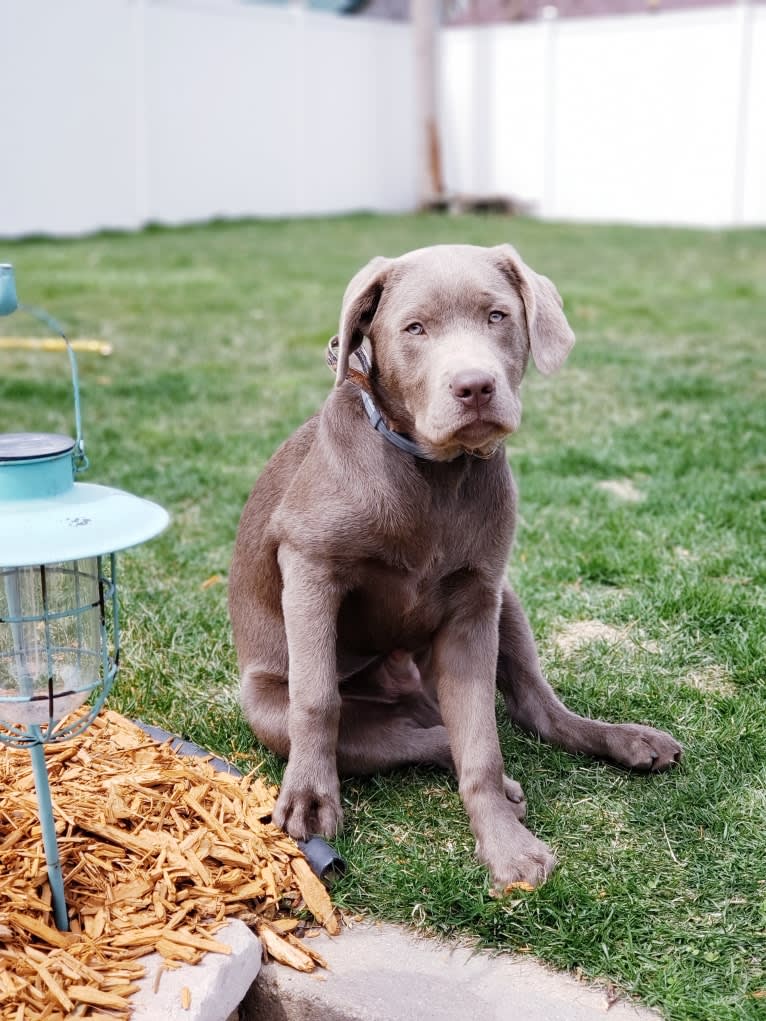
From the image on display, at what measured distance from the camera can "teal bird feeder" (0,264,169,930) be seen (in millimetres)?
1901

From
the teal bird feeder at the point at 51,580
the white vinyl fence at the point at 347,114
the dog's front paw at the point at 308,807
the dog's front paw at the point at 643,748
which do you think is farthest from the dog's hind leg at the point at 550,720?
the white vinyl fence at the point at 347,114

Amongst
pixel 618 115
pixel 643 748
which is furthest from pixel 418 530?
pixel 618 115

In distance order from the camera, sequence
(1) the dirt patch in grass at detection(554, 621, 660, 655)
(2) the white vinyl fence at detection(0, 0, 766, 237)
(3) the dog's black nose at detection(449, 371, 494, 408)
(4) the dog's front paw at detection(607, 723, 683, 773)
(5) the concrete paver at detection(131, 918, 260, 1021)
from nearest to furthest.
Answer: (5) the concrete paver at detection(131, 918, 260, 1021) < (3) the dog's black nose at detection(449, 371, 494, 408) < (4) the dog's front paw at detection(607, 723, 683, 773) < (1) the dirt patch in grass at detection(554, 621, 660, 655) < (2) the white vinyl fence at detection(0, 0, 766, 237)

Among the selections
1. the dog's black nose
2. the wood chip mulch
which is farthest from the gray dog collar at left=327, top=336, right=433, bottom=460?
the wood chip mulch

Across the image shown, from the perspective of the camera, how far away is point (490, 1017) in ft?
7.13

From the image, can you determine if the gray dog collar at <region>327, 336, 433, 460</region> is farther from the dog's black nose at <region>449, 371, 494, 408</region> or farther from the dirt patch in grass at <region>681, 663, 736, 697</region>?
the dirt patch in grass at <region>681, 663, 736, 697</region>

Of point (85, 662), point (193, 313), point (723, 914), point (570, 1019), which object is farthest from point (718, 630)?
point (193, 313)

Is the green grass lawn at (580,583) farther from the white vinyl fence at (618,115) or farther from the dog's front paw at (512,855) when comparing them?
the white vinyl fence at (618,115)

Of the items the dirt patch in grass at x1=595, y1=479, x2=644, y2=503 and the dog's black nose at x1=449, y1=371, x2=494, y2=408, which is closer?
the dog's black nose at x1=449, y1=371, x2=494, y2=408

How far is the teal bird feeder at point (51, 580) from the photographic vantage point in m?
1.90

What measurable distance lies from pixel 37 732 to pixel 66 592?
260mm

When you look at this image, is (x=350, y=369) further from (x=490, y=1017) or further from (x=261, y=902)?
(x=490, y=1017)

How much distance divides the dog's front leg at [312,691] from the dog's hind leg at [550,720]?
23.6 inches

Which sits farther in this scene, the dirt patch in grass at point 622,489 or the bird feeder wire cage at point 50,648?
the dirt patch in grass at point 622,489
